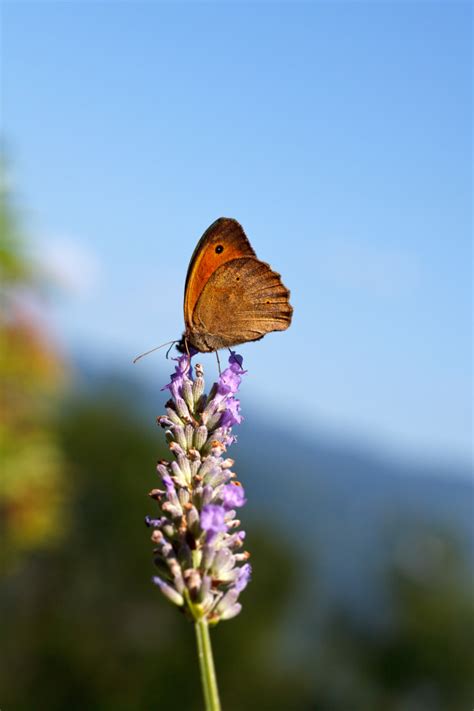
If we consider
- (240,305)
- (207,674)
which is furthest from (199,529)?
(240,305)

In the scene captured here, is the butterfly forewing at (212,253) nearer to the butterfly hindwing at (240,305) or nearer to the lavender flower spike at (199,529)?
the butterfly hindwing at (240,305)

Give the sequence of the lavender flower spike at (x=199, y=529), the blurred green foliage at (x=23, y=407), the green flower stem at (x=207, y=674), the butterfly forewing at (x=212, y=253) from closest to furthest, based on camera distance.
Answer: the green flower stem at (x=207, y=674)
the lavender flower spike at (x=199, y=529)
the butterfly forewing at (x=212, y=253)
the blurred green foliage at (x=23, y=407)

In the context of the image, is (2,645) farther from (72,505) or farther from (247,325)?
(247,325)

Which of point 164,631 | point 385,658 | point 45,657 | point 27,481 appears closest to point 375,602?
point 385,658

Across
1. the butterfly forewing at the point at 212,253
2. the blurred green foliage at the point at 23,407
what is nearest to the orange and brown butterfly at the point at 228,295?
the butterfly forewing at the point at 212,253

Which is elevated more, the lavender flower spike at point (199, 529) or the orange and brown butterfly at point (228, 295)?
the orange and brown butterfly at point (228, 295)

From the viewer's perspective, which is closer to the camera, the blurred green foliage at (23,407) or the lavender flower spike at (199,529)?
the lavender flower spike at (199,529)

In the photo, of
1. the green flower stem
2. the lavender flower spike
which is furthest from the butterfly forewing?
the green flower stem

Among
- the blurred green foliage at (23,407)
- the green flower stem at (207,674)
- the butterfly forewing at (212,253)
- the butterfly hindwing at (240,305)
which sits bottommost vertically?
the green flower stem at (207,674)
